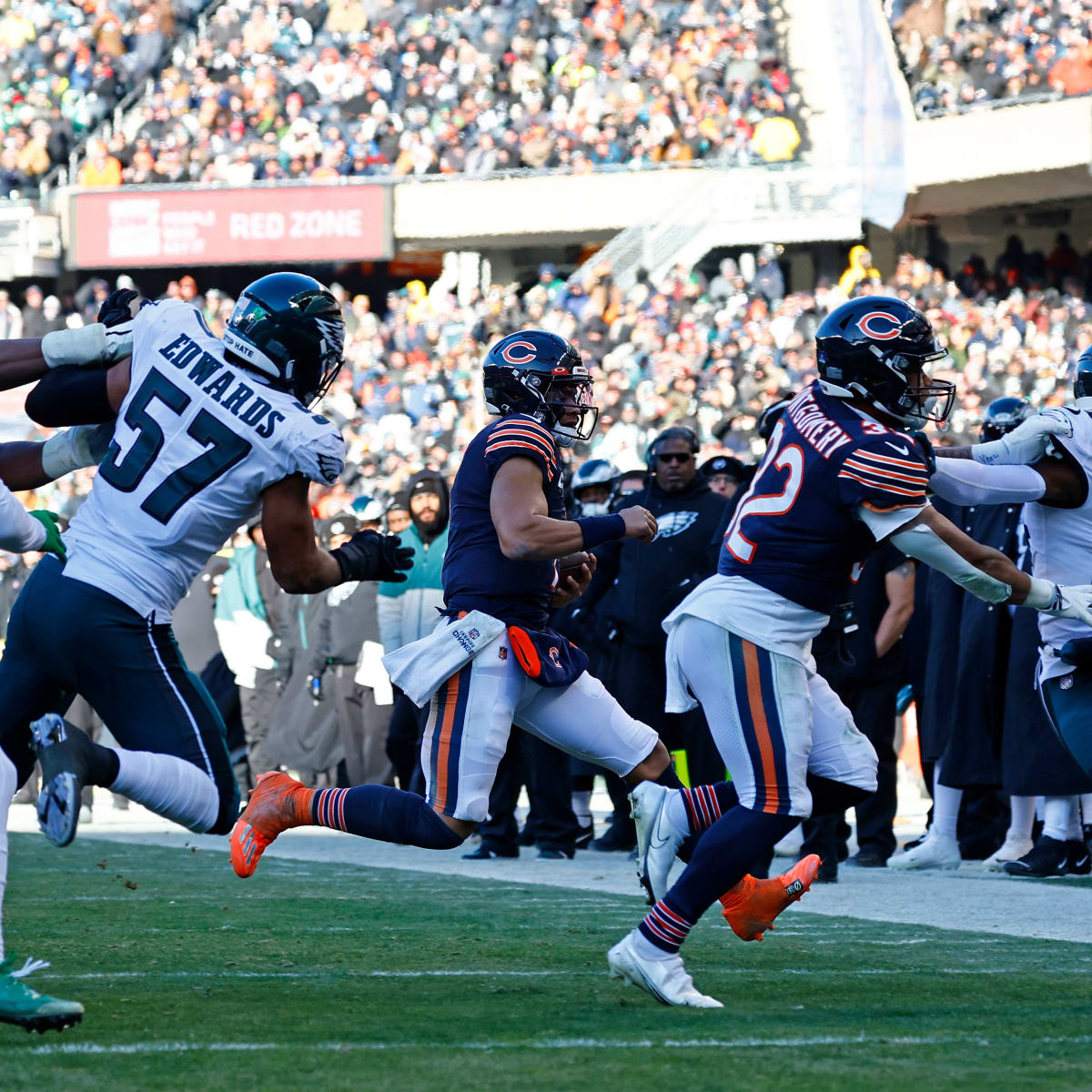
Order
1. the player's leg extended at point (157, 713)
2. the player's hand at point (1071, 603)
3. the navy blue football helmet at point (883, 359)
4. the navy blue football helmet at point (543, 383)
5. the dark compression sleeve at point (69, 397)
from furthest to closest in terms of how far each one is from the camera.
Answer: the navy blue football helmet at point (543, 383) → the player's hand at point (1071, 603) → the navy blue football helmet at point (883, 359) → the dark compression sleeve at point (69, 397) → the player's leg extended at point (157, 713)

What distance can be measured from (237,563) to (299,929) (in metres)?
7.33

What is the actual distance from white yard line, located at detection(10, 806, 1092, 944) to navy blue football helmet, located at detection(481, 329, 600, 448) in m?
1.95

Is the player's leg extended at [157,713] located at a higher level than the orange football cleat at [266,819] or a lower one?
higher

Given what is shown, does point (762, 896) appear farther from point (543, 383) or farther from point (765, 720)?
point (543, 383)

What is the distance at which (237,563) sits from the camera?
1374cm

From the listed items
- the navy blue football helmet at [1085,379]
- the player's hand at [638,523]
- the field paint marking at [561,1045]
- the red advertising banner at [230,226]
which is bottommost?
the field paint marking at [561,1045]

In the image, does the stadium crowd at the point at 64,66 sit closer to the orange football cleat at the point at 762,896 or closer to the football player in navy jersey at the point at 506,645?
the football player in navy jersey at the point at 506,645

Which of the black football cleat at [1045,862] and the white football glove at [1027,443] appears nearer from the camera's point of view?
the white football glove at [1027,443]

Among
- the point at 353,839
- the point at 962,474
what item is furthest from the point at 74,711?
the point at 962,474

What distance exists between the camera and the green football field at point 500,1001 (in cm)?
387

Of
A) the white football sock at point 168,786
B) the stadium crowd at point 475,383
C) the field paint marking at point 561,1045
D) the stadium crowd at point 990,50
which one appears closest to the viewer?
the field paint marking at point 561,1045

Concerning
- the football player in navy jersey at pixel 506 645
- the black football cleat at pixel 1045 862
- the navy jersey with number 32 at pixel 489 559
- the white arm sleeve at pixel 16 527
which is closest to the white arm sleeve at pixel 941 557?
the football player in navy jersey at pixel 506 645

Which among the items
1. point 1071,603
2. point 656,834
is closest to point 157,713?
point 656,834

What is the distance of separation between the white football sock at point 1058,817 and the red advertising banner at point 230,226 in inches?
763
